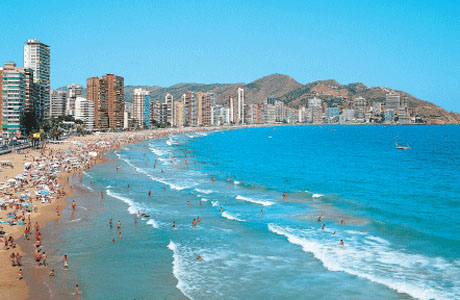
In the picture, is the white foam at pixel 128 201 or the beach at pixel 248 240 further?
the white foam at pixel 128 201

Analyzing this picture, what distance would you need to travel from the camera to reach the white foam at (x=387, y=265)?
2186 cm

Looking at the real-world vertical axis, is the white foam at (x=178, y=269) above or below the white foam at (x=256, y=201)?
below

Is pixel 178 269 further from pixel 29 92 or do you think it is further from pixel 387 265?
pixel 29 92

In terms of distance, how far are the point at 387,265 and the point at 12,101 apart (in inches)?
3841

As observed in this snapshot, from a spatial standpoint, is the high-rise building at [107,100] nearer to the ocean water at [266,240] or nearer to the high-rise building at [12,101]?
the high-rise building at [12,101]

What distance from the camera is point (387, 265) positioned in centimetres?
2497

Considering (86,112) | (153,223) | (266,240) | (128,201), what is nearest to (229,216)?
(153,223)

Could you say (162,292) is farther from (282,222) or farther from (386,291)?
(282,222)

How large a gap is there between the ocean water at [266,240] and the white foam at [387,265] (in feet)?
0.19

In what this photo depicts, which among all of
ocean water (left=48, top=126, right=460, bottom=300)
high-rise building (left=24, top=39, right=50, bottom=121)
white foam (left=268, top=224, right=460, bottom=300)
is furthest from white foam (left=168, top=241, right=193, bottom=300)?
high-rise building (left=24, top=39, right=50, bottom=121)

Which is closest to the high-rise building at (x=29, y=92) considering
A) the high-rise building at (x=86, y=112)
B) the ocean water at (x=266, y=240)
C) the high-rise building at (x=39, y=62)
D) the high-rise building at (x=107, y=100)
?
the high-rise building at (x=39, y=62)

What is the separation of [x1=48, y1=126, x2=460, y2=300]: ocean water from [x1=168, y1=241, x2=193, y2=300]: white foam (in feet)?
0.20

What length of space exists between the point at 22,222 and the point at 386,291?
993 inches

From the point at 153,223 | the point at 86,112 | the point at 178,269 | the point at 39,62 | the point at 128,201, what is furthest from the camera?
the point at 86,112
